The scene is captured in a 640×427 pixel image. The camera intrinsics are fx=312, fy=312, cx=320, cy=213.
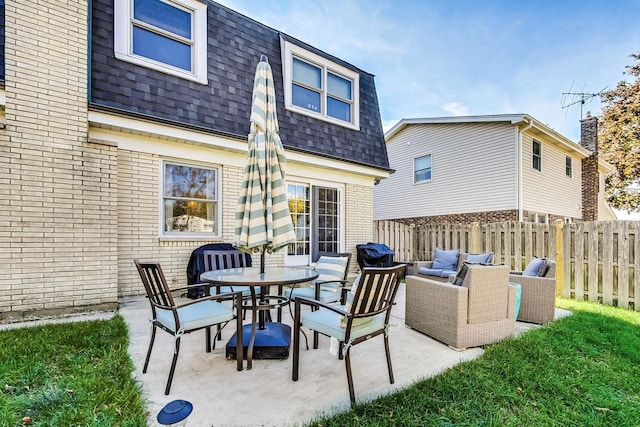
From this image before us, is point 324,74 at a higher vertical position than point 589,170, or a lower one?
higher

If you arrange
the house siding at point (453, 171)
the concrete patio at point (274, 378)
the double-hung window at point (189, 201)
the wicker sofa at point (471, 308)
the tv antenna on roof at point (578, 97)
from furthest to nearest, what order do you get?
1. the tv antenna on roof at point (578, 97)
2. the house siding at point (453, 171)
3. the double-hung window at point (189, 201)
4. the wicker sofa at point (471, 308)
5. the concrete patio at point (274, 378)

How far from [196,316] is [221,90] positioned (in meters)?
4.91

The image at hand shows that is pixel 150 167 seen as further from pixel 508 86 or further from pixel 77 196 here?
pixel 508 86

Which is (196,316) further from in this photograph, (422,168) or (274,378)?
(422,168)

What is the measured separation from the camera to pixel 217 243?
6.12 m

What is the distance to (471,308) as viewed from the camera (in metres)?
3.48

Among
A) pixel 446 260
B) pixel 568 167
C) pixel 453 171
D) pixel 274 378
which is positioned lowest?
pixel 274 378

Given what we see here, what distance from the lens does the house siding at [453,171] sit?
37.0 feet

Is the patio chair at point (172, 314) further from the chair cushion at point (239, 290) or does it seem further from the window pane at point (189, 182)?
the window pane at point (189, 182)

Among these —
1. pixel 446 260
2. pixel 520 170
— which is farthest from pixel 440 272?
pixel 520 170

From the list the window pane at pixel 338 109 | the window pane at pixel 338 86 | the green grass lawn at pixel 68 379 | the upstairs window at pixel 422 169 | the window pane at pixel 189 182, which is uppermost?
the window pane at pixel 338 86

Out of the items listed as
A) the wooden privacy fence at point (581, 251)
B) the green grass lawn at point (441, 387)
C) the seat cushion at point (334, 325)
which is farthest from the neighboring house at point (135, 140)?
the wooden privacy fence at point (581, 251)

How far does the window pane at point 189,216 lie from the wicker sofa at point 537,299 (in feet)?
18.0

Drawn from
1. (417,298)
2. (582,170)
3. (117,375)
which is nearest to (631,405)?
(417,298)
